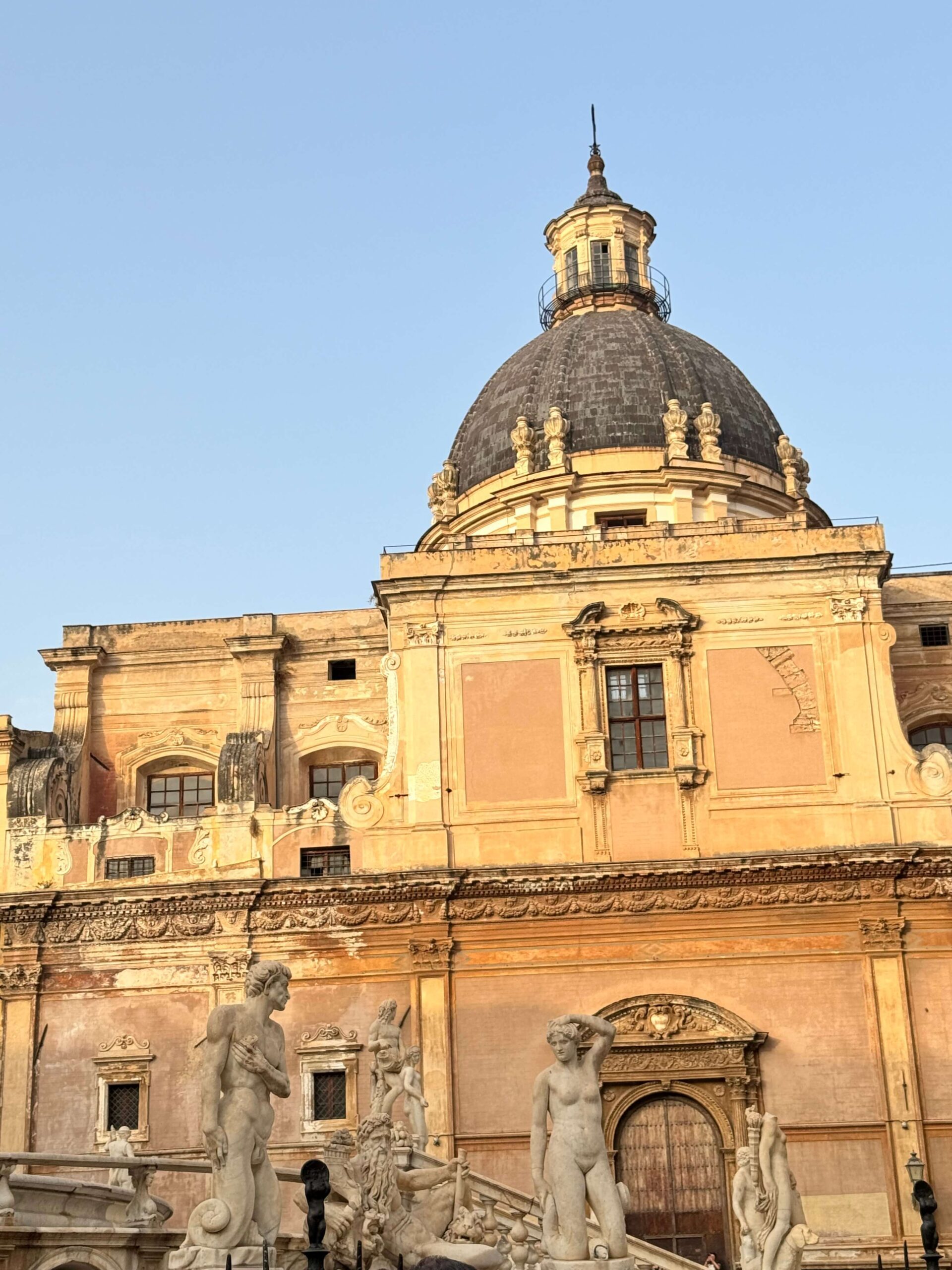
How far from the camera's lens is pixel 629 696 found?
32250 millimetres

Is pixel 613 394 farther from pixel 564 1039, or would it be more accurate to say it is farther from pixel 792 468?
pixel 564 1039

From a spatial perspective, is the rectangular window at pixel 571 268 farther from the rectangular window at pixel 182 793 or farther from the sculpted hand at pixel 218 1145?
the sculpted hand at pixel 218 1145

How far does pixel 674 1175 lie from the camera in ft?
96.5

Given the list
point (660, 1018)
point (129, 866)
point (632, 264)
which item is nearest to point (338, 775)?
point (129, 866)

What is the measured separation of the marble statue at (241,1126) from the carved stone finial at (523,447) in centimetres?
2538

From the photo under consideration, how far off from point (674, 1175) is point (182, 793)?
12.2 meters

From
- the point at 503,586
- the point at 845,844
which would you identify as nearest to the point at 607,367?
the point at 503,586

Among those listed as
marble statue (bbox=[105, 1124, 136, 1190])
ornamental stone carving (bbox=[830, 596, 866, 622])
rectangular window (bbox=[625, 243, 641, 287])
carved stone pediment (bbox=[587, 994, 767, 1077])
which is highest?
rectangular window (bbox=[625, 243, 641, 287])

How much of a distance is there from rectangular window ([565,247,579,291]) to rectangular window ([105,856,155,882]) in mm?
19446

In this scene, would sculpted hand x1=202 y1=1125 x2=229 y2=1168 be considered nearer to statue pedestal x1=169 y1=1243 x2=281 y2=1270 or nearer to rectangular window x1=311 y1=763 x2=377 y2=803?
statue pedestal x1=169 y1=1243 x2=281 y2=1270

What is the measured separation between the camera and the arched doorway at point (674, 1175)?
2888cm

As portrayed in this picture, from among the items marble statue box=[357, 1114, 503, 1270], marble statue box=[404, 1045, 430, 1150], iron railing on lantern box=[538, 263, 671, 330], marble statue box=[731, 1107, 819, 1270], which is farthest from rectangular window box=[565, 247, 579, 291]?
marble statue box=[357, 1114, 503, 1270]

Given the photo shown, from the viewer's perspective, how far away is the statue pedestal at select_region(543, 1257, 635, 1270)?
48.6 feet

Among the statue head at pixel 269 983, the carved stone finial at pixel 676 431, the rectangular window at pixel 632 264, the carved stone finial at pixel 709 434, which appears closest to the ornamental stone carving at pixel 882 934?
the carved stone finial at pixel 709 434
